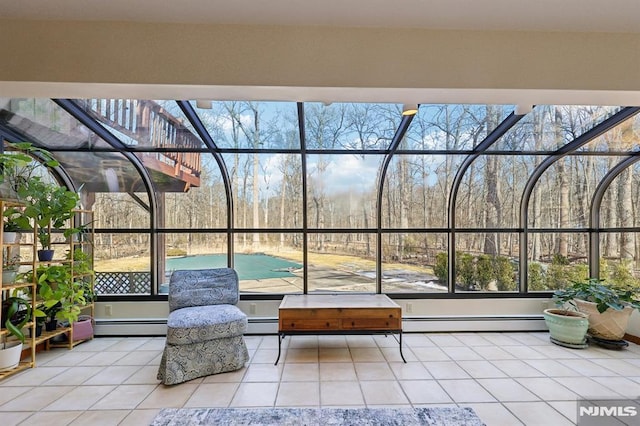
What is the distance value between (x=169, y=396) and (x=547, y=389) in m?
3.16

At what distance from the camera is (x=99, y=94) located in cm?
196

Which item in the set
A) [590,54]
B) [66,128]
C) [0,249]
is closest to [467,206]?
[590,54]

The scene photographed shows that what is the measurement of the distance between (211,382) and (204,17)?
281 cm

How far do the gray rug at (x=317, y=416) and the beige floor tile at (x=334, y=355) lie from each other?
92 cm

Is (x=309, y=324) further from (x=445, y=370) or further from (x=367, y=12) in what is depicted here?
(x=367, y=12)

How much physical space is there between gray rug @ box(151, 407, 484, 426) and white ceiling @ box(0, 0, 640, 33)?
2.55m

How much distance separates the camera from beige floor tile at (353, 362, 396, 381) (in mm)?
2887

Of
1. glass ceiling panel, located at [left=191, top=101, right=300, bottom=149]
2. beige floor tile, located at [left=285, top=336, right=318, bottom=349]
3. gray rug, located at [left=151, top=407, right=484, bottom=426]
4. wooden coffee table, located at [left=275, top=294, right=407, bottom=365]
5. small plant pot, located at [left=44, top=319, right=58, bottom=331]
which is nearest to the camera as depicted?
gray rug, located at [left=151, top=407, right=484, bottom=426]

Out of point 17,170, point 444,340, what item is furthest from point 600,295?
point 17,170

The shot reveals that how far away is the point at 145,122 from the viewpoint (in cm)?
334

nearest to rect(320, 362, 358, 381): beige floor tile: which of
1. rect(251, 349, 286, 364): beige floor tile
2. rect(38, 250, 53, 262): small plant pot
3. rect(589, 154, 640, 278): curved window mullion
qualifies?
rect(251, 349, 286, 364): beige floor tile

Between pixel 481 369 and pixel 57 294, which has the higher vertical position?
pixel 57 294

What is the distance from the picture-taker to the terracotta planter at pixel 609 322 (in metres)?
3.56

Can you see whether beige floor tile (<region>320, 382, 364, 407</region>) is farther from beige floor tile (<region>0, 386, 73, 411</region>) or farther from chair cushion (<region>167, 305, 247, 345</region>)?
beige floor tile (<region>0, 386, 73, 411</region>)
